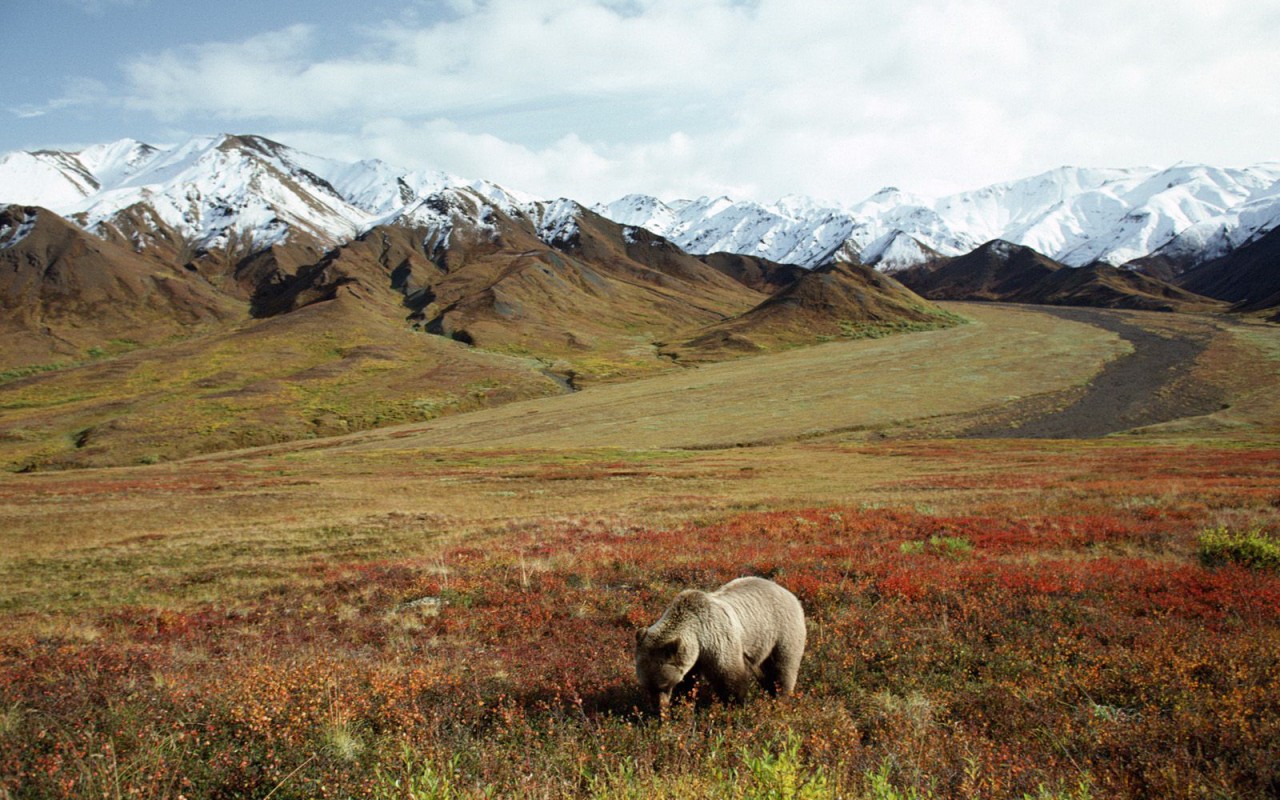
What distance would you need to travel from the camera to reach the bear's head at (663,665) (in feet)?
21.4

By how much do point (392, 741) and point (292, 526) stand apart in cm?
2379

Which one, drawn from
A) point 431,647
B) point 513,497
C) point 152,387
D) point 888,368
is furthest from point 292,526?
point 152,387

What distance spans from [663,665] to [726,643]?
2.67ft

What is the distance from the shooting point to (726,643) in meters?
6.91

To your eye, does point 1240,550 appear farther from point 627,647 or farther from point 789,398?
point 789,398

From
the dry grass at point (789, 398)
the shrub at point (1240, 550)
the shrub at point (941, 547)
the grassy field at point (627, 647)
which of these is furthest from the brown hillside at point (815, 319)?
the shrub at point (1240, 550)

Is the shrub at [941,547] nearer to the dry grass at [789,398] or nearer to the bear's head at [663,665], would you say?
the bear's head at [663,665]

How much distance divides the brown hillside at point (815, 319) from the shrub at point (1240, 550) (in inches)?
5385

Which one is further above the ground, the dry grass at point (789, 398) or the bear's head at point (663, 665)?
the bear's head at point (663, 665)

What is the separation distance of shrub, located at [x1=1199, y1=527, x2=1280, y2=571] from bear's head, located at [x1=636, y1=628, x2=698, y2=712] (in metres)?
12.7

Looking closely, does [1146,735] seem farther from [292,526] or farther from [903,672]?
[292,526]

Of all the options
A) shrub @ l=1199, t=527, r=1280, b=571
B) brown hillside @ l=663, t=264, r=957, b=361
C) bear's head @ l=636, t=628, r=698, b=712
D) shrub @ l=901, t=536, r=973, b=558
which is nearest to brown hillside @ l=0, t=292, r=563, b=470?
brown hillside @ l=663, t=264, r=957, b=361

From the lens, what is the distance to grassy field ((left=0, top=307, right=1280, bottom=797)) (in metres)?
5.43

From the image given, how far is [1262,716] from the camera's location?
6.19 metres
